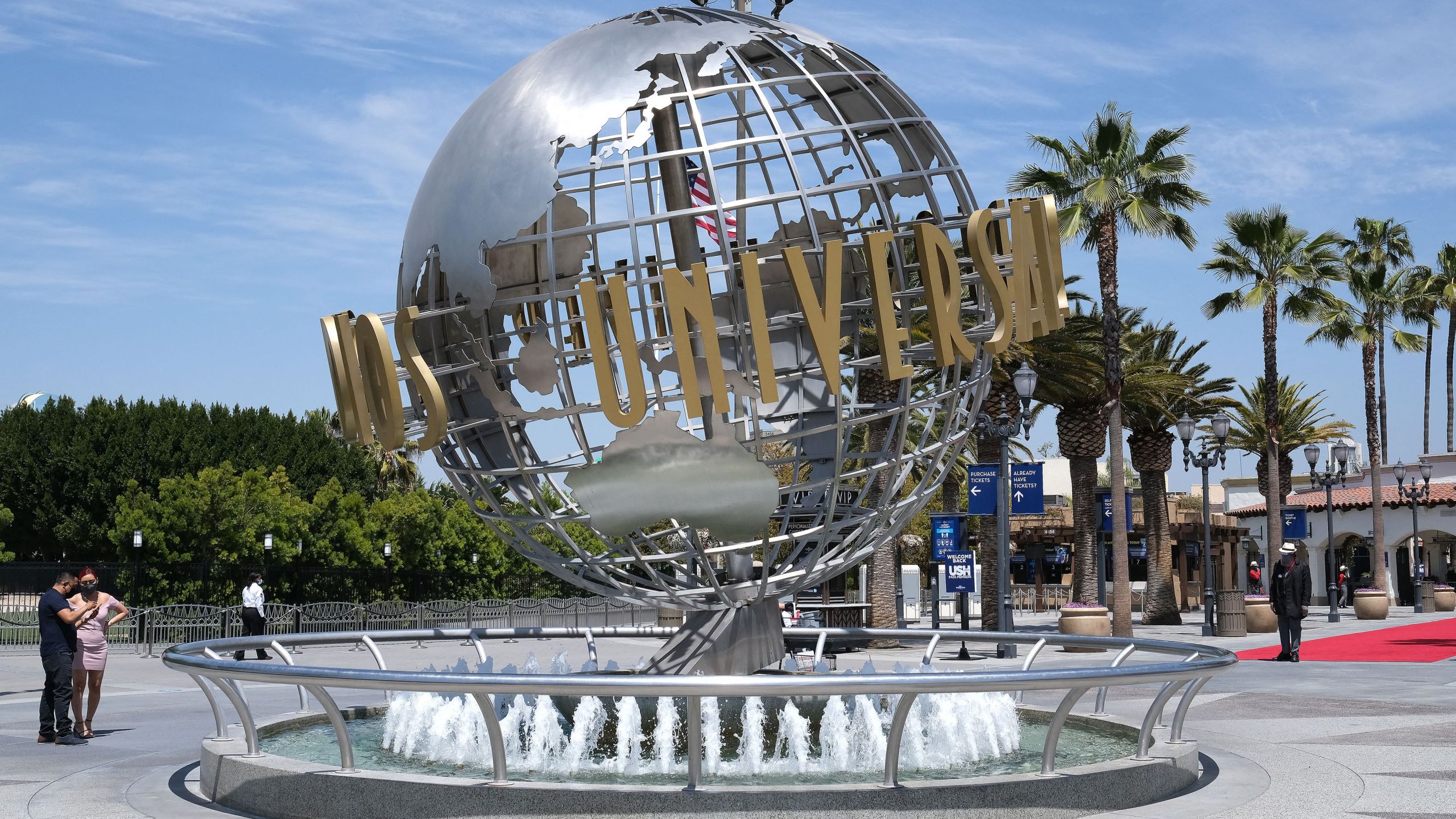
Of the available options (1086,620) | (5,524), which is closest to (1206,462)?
(1086,620)

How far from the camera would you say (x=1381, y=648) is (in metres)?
23.1

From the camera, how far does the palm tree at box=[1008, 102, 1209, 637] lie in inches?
1064

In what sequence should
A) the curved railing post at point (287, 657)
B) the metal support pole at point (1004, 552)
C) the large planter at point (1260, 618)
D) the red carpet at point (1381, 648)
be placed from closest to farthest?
the curved railing post at point (287, 657)
the metal support pole at point (1004, 552)
the red carpet at point (1381, 648)
the large planter at point (1260, 618)

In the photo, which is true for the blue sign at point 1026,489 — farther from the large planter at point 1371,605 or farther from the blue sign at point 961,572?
the large planter at point 1371,605

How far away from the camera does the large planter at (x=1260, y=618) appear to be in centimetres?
2944

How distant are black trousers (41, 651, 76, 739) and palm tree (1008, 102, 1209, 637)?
20.9 meters

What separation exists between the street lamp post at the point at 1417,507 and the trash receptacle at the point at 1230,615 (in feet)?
50.6

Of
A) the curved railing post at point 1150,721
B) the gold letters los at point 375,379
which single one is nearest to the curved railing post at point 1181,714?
the curved railing post at point 1150,721

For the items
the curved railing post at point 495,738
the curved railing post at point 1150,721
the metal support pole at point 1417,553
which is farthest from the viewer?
the metal support pole at point 1417,553

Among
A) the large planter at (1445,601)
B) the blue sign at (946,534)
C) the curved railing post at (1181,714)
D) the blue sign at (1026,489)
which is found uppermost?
the blue sign at (1026,489)

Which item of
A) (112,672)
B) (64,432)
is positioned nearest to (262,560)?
(64,432)

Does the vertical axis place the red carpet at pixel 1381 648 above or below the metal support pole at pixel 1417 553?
below

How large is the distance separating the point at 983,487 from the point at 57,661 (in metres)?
16.3

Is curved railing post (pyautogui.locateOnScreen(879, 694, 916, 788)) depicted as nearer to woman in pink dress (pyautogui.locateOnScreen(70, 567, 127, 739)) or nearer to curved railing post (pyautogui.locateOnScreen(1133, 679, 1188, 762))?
curved railing post (pyautogui.locateOnScreen(1133, 679, 1188, 762))
